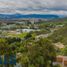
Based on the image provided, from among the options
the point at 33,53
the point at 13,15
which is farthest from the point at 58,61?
the point at 13,15

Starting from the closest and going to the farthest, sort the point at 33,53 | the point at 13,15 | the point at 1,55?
the point at 33,53 < the point at 1,55 < the point at 13,15

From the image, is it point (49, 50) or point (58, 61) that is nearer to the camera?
point (49, 50)

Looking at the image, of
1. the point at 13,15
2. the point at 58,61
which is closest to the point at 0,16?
the point at 13,15

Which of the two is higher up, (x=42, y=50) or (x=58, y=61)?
(x=42, y=50)

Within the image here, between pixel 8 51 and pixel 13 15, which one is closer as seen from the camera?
pixel 8 51

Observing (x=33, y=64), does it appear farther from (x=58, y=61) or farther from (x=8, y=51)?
(x=58, y=61)

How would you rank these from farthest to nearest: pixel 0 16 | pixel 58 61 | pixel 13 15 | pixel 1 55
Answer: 1. pixel 13 15
2. pixel 0 16
3. pixel 58 61
4. pixel 1 55

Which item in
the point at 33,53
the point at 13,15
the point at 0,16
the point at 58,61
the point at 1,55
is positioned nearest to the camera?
the point at 33,53

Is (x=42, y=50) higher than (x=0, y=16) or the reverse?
higher

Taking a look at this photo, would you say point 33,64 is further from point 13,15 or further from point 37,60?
point 13,15
